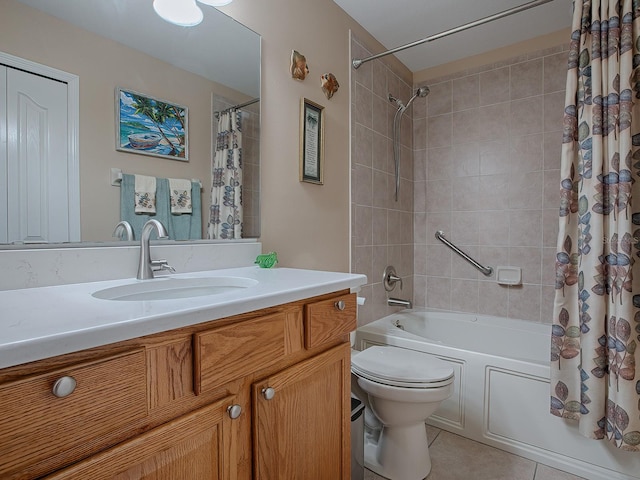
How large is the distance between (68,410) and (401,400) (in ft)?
4.14

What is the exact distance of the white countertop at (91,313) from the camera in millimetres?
502

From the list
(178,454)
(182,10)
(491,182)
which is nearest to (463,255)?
(491,182)

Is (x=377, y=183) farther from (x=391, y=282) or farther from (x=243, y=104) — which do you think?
(x=243, y=104)

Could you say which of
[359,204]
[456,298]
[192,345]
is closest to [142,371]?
[192,345]

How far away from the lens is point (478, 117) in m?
2.64

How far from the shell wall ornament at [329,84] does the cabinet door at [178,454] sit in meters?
1.67

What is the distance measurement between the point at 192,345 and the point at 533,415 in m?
1.76

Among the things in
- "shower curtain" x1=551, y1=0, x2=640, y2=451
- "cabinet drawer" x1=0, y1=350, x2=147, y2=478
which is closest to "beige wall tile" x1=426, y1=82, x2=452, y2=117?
"shower curtain" x1=551, y1=0, x2=640, y2=451

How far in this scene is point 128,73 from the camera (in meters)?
1.14

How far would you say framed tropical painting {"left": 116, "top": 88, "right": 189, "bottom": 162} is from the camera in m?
1.12

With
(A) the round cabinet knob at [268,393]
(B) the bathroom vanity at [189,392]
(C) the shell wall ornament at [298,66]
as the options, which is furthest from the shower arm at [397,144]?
(A) the round cabinet knob at [268,393]

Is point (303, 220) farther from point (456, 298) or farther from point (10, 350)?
point (456, 298)

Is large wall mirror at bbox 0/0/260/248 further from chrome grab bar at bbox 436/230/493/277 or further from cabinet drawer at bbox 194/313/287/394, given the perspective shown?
chrome grab bar at bbox 436/230/493/277

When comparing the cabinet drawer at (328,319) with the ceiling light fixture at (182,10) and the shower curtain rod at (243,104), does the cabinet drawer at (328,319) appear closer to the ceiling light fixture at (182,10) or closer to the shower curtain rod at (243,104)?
the shower curtain rod at (243,104)
